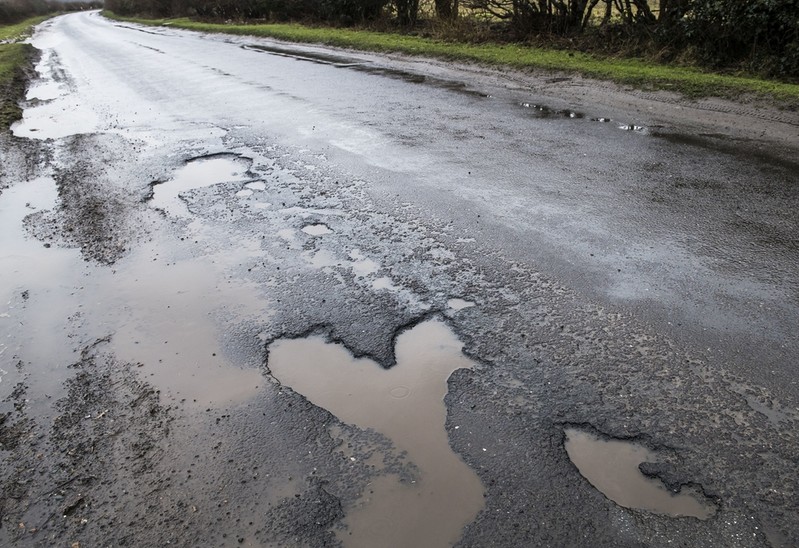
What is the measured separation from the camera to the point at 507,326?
387cm

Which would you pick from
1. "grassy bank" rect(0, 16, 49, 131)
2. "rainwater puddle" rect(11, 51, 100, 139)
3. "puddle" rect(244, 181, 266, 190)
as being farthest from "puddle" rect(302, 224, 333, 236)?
"grassy bank" rect(0, 16, 49, 131)

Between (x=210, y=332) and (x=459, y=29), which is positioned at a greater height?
(x=459, y=29)

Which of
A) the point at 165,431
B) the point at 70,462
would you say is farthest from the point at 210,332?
the point at 70,462

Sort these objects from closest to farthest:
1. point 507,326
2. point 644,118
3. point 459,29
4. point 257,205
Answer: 1. point 507,326
2. point 257,205
3. point 644,118
4. point 459,29

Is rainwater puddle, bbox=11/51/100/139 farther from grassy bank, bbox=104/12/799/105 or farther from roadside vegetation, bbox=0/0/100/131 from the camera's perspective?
grassy bank, bbox=104/12/799/105

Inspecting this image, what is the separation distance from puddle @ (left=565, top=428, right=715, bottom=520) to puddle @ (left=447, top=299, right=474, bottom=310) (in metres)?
1.34

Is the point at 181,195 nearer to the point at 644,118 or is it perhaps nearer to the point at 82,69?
the point at 644,118

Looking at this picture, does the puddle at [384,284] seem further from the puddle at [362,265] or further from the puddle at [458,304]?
the puddle at [458,304]

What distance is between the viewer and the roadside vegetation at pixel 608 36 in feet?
33.4

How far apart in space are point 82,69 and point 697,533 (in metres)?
21.7

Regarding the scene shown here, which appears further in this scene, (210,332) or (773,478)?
(210,332)

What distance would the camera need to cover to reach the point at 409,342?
3842 millimetres

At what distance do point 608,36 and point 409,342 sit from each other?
1317cm

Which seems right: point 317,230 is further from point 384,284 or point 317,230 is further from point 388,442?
point 388,442
